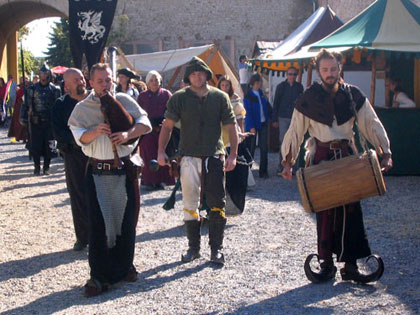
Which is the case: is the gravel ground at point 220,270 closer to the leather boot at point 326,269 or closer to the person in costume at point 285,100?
the leather boot at point 326,269

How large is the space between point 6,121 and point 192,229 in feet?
78.2

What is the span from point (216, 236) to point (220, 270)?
1.14 feet

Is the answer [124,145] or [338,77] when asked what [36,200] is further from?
[338,77]

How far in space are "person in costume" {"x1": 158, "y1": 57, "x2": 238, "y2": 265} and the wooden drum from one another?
1.14m

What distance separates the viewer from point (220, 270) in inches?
233

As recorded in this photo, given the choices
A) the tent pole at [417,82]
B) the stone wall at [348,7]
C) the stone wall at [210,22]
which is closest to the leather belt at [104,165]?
the tent pole at [417,82]

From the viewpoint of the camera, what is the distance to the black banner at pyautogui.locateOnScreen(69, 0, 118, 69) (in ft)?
30.6

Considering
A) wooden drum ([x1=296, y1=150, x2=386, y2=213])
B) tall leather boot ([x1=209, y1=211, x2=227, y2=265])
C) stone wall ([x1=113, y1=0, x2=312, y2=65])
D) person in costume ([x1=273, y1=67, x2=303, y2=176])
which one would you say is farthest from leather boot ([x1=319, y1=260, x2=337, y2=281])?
stone wall ([x1=113, y1=0, x2=312, y2=65])

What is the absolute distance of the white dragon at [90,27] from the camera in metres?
9.31

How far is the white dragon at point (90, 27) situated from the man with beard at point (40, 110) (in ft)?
9.10

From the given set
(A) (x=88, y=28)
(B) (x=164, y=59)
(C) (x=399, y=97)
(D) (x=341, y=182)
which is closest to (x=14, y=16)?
(B) (x=164, y=59)

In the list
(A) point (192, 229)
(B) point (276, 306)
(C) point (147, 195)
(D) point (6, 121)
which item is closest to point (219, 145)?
(A) point (192, 229)

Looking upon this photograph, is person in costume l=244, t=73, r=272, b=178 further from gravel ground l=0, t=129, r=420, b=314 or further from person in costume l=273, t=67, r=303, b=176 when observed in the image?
gravel ground l=0, t=129, r=420, b=314

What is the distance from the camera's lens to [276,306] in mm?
4918
